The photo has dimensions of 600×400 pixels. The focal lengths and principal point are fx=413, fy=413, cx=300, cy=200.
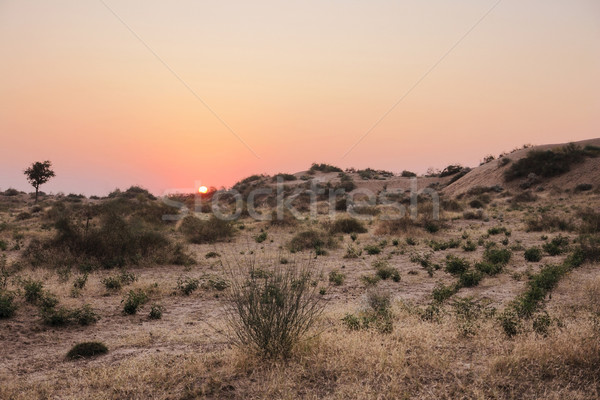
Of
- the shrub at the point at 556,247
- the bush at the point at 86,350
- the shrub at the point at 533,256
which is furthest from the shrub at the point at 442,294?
the shrub at the point at 556,247

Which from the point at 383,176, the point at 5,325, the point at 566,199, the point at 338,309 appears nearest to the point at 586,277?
the point at 338,309

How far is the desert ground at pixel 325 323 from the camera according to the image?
5387mm

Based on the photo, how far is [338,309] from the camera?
9.22 metres

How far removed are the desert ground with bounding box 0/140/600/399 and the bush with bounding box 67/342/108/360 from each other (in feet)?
0.37

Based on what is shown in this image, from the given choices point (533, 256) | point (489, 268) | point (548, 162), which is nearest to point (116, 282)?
point (489, 268)

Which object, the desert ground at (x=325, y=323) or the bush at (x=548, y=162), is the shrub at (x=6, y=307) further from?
the bush at (x=548, y=162)

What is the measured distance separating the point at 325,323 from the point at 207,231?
1526 cm

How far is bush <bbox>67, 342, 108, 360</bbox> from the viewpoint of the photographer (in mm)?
7004

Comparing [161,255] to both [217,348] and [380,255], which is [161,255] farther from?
[217,348]

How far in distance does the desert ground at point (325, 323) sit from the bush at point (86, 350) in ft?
0.37

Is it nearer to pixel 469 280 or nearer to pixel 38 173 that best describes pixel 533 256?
pixel 469 280

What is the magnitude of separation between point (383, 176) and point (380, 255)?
52149 mm

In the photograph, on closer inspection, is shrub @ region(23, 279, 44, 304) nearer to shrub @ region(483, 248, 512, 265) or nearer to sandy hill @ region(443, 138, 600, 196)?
shrub @ region(483, 248, 512, 265)

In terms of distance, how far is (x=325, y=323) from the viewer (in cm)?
804
